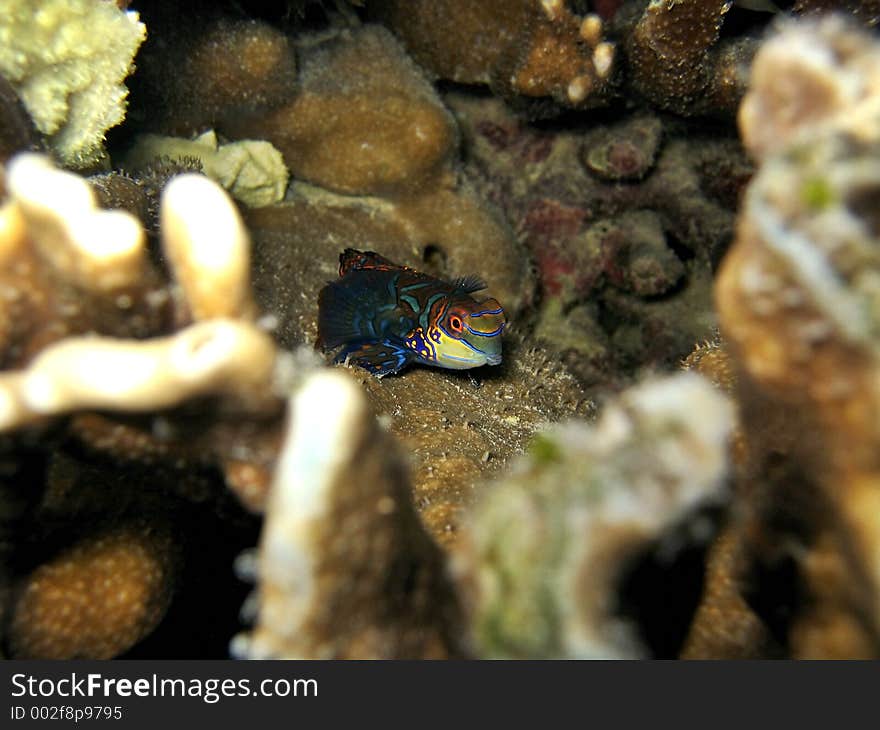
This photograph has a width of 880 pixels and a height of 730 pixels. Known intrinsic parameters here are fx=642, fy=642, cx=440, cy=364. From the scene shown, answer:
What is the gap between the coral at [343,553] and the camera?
1.16m

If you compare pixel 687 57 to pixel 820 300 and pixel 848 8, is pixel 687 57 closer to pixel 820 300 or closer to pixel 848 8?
pixel 848 8

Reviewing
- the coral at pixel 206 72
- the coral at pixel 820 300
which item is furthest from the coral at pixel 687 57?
the coral at pixel 820 300

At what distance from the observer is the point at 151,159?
14.9 ft

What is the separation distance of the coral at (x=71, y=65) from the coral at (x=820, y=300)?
312 cm

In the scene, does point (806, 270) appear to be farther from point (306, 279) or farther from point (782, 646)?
point (306, 279)

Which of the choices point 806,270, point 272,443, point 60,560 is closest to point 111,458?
point 272,443

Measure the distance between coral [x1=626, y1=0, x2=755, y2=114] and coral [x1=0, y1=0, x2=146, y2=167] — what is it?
3191 millimetres

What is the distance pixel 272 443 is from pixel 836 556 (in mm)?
1200

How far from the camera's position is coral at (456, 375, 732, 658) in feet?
3.56

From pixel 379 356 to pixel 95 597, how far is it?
78.6 inches

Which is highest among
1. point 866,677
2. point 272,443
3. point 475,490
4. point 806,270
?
point 806,270

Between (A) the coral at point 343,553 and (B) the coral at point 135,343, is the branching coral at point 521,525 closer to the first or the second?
(A) the coral at point 343,553

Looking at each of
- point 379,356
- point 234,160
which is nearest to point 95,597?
point 379,356

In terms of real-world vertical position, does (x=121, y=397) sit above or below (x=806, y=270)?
below
